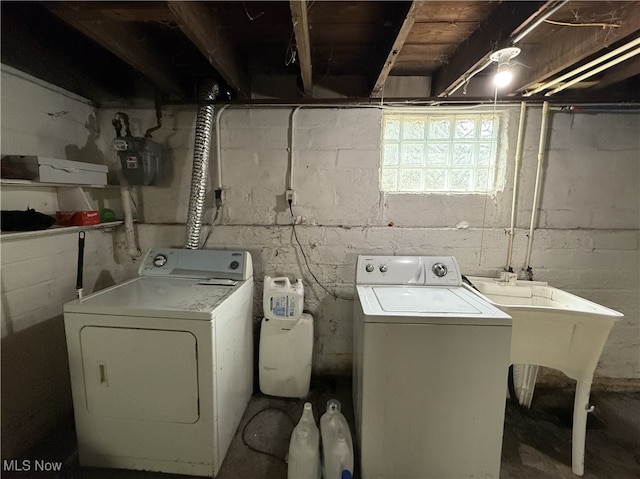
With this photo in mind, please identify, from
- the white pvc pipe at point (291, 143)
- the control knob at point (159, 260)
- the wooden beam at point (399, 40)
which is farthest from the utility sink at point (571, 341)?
the control knob at point (159, 260)

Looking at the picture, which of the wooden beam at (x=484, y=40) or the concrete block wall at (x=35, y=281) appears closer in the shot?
the wooden beam at (x=484, y=40)

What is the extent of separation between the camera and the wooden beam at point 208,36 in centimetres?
115

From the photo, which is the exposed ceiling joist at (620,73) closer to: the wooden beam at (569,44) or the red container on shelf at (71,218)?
the wooden beam at (569,44)

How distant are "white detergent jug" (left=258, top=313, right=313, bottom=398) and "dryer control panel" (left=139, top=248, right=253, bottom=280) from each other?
37 cm

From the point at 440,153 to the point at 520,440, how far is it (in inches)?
70.4

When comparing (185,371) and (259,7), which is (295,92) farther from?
(185,371)

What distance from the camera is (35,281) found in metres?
1.53

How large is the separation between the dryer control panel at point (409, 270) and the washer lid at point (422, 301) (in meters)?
0.08

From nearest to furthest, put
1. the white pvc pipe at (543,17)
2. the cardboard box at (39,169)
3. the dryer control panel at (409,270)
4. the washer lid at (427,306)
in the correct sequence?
the white pvc pipe at (543,17) → the washer lid at (427,306) → the cardboard box at (39,169) → the dryer control panel at (409,270)

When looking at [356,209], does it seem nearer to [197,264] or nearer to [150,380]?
[197,264]

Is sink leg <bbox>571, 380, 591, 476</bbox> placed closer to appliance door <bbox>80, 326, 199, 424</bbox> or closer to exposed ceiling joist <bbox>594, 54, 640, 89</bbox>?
exposed ceiling joist <bbox>594, 54, 640, 89</bbox>

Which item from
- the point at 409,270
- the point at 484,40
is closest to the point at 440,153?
the point at 484,40

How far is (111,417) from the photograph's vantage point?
1340 millimetres

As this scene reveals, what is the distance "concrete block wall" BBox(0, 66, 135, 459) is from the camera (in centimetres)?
141
